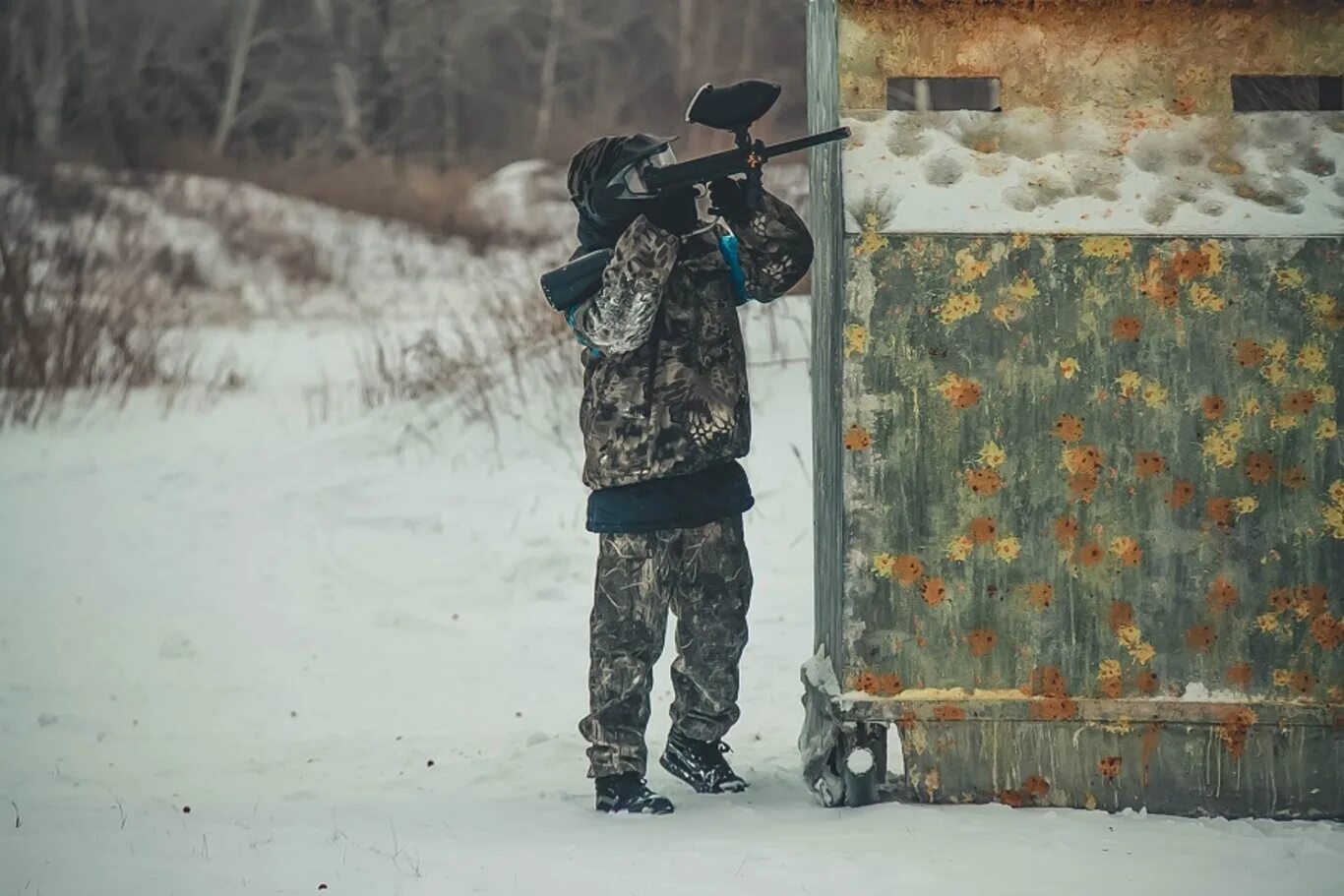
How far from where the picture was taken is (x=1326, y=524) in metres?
4.00

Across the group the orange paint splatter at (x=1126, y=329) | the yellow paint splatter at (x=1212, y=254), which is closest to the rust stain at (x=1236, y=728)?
the orange paint splatter at (x=1126, y=329)

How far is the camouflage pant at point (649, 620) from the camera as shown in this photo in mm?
4250

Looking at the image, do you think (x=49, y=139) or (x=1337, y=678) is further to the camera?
(x=49, y=139)

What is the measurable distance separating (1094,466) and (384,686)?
308cm

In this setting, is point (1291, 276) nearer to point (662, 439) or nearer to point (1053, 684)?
point (1053, 684)

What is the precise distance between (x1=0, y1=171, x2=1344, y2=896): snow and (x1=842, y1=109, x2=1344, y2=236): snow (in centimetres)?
123

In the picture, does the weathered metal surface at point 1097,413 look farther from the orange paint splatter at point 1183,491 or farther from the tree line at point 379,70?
the tree line at point 379,70

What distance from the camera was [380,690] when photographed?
6.08 m

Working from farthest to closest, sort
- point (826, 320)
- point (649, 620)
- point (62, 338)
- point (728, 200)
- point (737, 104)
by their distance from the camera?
point (62, 338) < point (826, 320) < point (649, 620) < point (728, 200) < point (737, 104)

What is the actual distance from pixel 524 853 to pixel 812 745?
925mm

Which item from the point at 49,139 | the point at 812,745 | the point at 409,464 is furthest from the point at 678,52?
the point at 812,745

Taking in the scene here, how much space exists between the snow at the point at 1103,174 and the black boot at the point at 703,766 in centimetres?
145

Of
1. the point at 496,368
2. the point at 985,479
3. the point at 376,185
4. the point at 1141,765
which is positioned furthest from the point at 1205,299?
the point at 376,185

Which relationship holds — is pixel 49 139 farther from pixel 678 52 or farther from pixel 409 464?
pixel 409 464
